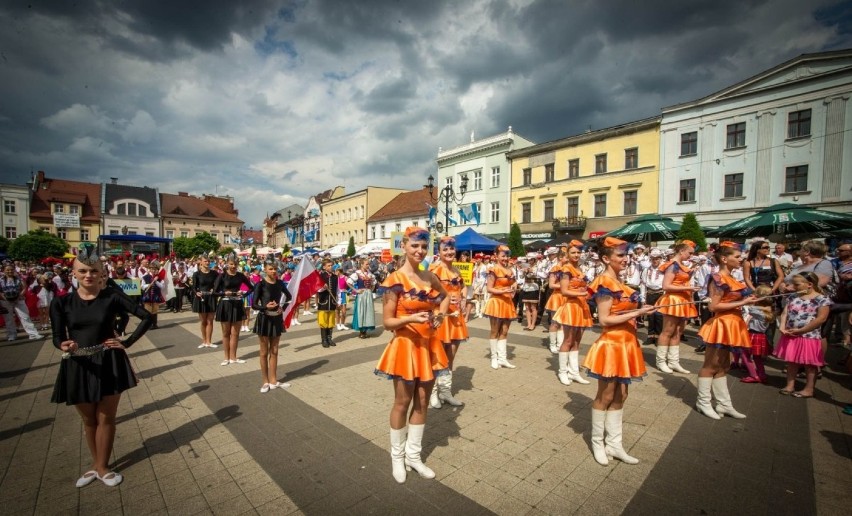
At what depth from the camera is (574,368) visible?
6379mm

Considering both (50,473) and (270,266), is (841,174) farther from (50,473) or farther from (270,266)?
(50,473)

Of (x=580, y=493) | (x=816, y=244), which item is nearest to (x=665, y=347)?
(x=816, y=244)

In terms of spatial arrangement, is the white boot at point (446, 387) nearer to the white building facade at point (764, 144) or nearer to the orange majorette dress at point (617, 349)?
the orange majorette dress at point (617, 349)

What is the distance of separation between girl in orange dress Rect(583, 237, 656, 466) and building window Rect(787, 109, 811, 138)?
2941 cm

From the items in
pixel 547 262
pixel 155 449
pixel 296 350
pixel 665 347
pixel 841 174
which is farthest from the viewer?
pixel 841 174

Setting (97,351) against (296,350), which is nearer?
(97,351)

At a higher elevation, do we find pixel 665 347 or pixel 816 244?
pixel 816 244

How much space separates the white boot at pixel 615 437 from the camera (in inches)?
151

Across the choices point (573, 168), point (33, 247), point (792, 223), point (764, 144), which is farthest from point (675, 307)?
point (33, 247)

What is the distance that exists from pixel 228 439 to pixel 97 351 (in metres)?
1.77

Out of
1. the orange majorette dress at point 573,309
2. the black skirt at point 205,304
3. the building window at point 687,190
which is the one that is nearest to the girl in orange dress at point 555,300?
the orange majorette dress at point 573,309

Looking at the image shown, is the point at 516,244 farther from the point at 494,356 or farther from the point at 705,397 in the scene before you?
the point at 705,397

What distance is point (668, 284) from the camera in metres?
6.21

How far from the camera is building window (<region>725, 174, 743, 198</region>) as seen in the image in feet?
82.1
